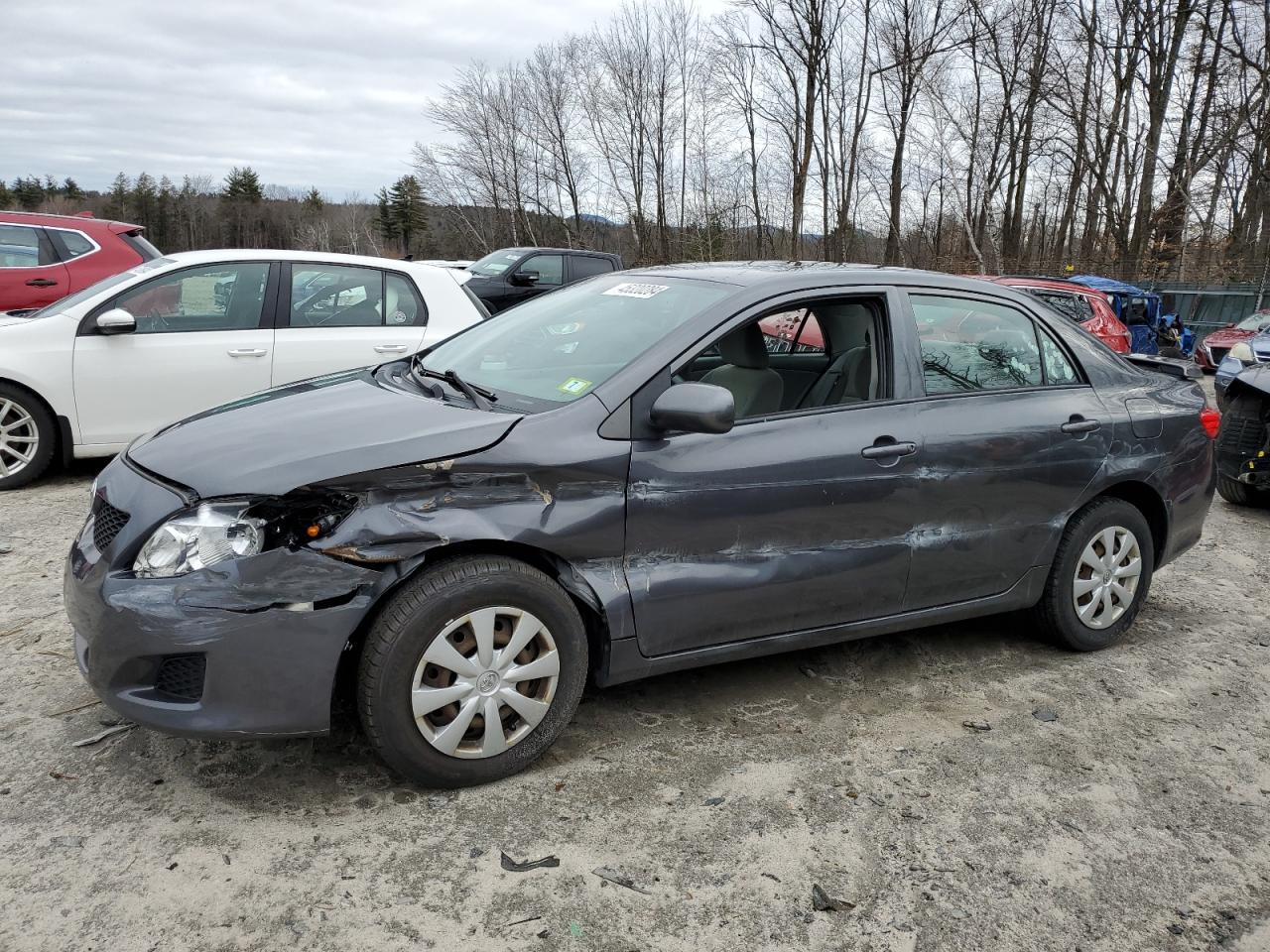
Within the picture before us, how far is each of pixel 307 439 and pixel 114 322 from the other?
160 inches

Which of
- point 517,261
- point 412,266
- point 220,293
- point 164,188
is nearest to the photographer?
point 220,293

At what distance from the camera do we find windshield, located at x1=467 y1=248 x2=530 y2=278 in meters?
16.5

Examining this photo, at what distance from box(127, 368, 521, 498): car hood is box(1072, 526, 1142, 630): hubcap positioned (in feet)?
8.72

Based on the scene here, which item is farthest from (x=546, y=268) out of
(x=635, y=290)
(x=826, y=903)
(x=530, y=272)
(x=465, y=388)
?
(x=826, y=903)

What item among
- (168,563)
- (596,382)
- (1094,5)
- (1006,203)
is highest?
(1094,5)

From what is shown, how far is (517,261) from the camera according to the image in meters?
16.4

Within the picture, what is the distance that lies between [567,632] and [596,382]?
823 mm

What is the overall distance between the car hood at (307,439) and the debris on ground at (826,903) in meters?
1.56

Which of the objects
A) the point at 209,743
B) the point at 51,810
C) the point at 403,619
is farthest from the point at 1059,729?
the point at 51,810

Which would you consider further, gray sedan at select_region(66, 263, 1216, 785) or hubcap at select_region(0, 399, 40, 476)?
hubcap at select_region(0, 399, 40, 476)

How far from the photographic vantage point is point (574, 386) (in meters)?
3.24

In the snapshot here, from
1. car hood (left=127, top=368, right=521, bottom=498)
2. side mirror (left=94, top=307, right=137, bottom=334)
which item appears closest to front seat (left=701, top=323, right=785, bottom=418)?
car hood (left=127, top=368, right=521, bottom=498)

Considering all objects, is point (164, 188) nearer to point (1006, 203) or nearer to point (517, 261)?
point (1006, 203)

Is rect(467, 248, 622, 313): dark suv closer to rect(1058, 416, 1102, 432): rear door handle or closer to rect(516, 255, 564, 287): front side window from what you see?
rect(516, 255, 564, 287): front side window
